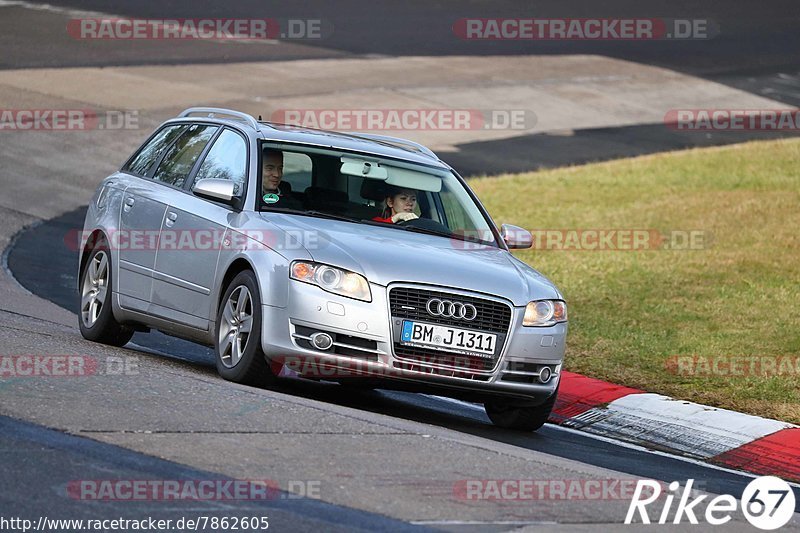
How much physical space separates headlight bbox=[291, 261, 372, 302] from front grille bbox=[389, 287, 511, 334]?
0.18 meters

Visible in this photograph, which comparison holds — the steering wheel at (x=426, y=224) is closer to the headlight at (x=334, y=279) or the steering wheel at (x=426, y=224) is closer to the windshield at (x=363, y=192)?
the windshield at (x=363, y=192)

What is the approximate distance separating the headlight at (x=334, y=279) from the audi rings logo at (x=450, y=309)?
39cm

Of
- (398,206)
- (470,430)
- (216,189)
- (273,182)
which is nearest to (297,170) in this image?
(273,182)

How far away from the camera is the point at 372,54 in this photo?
110ft

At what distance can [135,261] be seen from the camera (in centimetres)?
1055

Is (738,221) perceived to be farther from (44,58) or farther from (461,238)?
(44,58)

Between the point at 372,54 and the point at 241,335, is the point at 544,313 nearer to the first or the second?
the point at 241,335

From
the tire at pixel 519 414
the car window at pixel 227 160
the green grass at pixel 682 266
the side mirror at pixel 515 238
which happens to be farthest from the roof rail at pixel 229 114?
the green grass at pixel 682 266

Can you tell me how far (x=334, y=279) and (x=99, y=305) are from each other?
288cm

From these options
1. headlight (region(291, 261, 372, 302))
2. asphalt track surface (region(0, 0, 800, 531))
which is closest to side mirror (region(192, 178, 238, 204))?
headlight (region(291, 261, 372, 302))

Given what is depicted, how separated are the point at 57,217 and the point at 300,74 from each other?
11.9 metres

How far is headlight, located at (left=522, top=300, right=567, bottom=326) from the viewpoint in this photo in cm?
927

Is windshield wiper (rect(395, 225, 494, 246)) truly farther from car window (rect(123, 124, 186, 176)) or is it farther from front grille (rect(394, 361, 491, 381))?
car window (rect(123, 124, 186, 176))

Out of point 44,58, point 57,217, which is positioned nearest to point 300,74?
point 44,58
